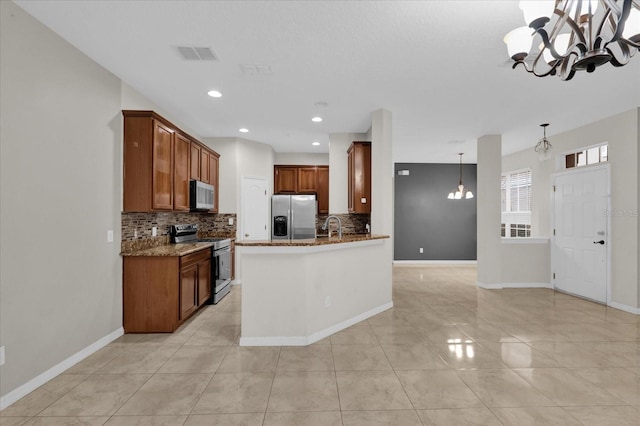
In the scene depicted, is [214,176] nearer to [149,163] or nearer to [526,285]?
[149,163]

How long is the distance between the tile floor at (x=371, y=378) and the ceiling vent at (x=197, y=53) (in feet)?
9.39

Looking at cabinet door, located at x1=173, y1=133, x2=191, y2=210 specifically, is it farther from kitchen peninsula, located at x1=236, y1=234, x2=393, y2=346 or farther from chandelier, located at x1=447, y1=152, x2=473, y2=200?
chandelier, located at x1=447, y1=152, x2=473, y2=200

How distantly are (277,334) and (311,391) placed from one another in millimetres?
952

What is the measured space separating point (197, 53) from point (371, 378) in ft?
10.8

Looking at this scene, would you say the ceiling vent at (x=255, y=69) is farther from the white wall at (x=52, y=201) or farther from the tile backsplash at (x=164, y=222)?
the tile backsplash at (x=164, y=222)

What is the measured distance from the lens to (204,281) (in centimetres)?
446

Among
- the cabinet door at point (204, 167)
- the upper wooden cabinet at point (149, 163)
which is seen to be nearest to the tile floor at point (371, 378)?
the upper wooden cabinet at point (149, 163)

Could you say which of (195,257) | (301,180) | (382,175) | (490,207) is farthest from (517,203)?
(195,257)

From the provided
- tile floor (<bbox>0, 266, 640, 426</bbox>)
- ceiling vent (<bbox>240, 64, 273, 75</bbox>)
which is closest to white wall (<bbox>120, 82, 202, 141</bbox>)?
ceiling vent (<bbox>240, 64, 273, 75</bbox>)

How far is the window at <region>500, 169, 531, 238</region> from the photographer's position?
715 centimetres

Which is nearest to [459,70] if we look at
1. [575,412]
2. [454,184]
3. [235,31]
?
[235,31]

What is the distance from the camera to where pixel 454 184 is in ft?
28.7

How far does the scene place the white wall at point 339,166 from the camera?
5.85 metres

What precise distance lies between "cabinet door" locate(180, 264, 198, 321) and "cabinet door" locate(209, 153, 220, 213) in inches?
71.4
